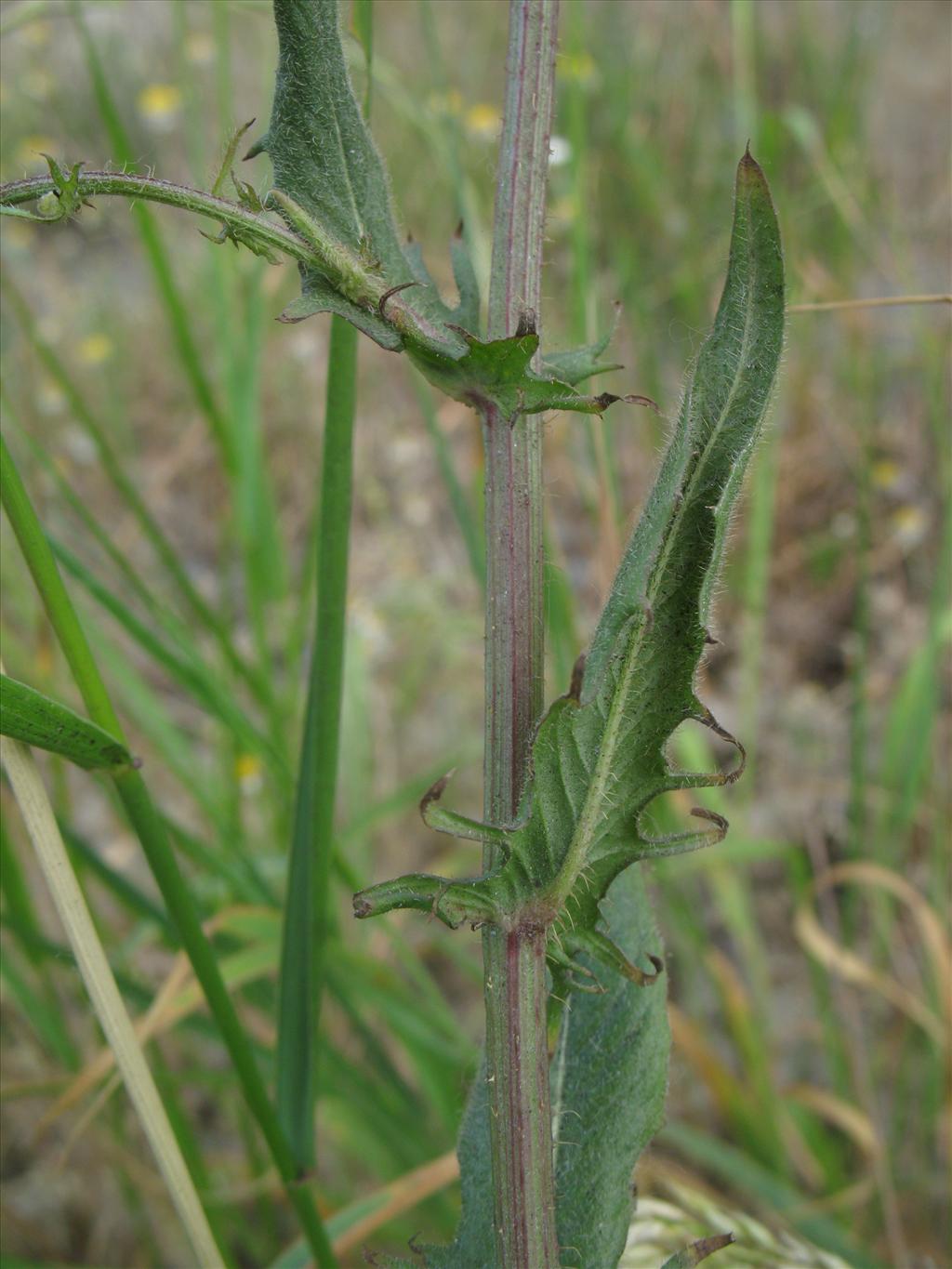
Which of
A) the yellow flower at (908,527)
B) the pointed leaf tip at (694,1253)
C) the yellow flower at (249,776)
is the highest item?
the yellow flower at (908,527)

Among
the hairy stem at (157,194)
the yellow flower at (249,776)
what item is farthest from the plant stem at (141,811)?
the yellow flower at (249,776)

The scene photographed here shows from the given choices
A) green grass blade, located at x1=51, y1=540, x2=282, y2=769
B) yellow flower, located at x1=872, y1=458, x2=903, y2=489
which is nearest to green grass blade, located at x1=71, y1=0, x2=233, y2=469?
green grass blade, located at x1=51, y1=540, x2=282, y2=769

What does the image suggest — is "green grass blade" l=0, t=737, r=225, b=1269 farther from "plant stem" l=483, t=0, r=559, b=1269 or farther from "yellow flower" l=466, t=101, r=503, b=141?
"yellow flower" l=466, t=101, r=503, b=141

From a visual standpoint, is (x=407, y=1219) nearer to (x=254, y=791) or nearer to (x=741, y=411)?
(x=254, y=791)

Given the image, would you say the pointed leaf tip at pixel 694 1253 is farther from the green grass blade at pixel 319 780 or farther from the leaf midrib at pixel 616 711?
the green grass blade at pixel 319 780

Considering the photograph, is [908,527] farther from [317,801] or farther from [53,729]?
[53,729]

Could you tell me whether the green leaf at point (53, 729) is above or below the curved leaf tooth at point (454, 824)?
above

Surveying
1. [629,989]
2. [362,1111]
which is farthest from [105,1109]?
[629,989]
